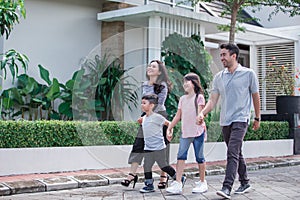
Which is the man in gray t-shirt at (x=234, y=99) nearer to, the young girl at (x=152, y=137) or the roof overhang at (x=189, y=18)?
the young girl at (x=152, y=137)

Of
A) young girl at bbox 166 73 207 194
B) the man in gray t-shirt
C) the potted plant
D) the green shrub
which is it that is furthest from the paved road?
the potted plant

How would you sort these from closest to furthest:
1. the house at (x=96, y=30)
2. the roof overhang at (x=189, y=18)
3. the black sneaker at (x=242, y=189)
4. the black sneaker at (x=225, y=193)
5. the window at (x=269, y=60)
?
the black sneaker at (x=225, y=193) < the black sneaker at (x=242, y=189) < the house at (x=96, y=30) < the roof overhang at (x=189, y=18) < the window at (x=269, y=60)

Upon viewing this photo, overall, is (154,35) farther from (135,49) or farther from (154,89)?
(154,89)

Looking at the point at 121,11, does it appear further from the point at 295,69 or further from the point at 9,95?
the point at 295,69

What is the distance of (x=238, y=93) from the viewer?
6.70m

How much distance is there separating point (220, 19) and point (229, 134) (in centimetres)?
720

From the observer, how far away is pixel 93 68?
1238cm

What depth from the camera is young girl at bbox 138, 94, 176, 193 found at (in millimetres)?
6977

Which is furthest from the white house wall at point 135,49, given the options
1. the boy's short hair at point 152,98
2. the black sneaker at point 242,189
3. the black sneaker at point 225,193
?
the black sneaker at point 225,193

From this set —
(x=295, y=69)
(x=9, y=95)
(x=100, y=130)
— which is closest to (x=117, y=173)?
(x=100, y=130)

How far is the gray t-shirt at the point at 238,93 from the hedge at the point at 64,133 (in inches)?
121

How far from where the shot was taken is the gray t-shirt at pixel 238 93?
671 centimetres

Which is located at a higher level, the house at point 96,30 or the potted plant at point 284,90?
the house at point 96,30

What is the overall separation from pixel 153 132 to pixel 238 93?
1213mm
